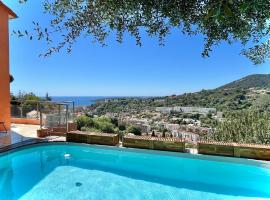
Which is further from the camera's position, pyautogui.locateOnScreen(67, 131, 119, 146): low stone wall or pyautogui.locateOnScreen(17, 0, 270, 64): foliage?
A: pyautogui.locateOnScreen(67, 131, 119, 146): low stone wall

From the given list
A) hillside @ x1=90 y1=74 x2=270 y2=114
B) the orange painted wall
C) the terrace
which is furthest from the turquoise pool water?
hillside @ x1=90 y1=74 x2=270 y2=114

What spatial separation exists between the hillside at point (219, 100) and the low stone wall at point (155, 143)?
598cm

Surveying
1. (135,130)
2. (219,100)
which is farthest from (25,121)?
(219,100)

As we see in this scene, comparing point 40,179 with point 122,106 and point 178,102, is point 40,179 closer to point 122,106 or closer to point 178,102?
point 122,106

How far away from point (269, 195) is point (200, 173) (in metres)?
1.99

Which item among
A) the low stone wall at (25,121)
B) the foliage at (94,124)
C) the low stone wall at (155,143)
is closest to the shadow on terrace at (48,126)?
the foliage at (94,124)

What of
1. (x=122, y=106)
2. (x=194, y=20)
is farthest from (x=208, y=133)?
(x=194, y=20)

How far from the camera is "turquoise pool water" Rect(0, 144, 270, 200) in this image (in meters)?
6.77

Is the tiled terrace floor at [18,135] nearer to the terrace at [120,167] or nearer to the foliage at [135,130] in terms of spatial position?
the terrace at [120,167]

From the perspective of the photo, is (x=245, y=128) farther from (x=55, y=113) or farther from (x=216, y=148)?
(x=55, y=113)

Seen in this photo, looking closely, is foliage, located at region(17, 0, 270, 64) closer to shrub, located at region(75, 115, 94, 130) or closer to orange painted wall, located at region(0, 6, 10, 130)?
shrub, located at region(75, 115, 94, 130)

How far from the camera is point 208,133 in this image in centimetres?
1233

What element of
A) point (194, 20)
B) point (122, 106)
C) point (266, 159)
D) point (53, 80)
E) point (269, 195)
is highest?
point (53, 80)

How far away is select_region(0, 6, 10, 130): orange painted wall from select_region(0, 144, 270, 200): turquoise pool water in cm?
355
